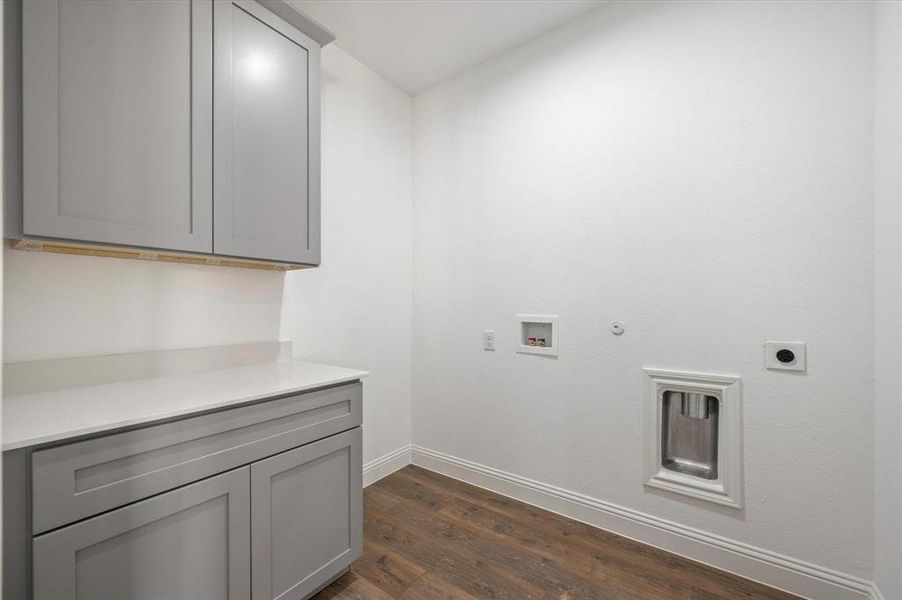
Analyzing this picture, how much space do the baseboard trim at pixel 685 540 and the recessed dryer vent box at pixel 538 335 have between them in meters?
0.75

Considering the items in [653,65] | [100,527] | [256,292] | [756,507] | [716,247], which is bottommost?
[756,507]

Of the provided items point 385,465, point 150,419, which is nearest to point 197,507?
point 150,419

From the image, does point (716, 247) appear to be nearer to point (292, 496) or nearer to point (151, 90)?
point (292, 496)

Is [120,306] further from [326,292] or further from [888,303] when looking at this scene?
[888,303]

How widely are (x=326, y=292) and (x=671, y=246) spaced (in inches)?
71.1

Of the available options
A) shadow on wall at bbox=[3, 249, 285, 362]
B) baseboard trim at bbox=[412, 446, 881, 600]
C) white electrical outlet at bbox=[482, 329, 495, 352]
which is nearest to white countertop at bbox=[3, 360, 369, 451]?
shadow on wall at bbox=[3, 249, 285, 362]

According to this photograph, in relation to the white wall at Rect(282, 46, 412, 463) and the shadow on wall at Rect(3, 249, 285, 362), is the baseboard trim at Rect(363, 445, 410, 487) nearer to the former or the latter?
the white wall at Rect(282, 46, 412, 463)

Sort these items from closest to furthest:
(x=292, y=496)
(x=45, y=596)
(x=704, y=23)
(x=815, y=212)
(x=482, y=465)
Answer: (x=45, y=596), (x=292, y=496), (x=815, y=212), (x=704, y=23), (x=482, y=465)

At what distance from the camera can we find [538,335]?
88.1 inches

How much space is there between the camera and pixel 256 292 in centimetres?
191

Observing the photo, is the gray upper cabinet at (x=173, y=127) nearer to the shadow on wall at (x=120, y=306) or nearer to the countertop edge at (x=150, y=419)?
the shadow on wall at (x=120, y=306)

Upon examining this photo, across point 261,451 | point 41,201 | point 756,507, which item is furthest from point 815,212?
point 41,201

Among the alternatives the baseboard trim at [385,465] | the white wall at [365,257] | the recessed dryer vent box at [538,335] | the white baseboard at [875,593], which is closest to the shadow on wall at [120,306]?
the white wall at [365,257]

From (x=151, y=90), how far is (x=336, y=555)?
1.79 m
